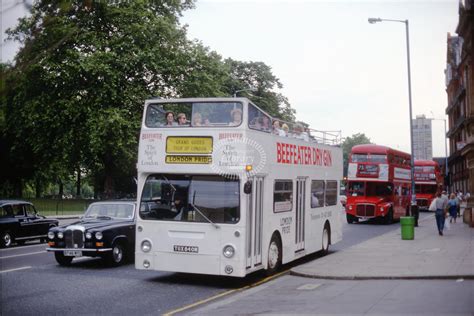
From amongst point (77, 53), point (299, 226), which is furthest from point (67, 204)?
point (299, 226)

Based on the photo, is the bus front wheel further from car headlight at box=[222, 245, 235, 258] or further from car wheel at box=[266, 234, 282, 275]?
car headlight at box=[222, 245, 235, 258]

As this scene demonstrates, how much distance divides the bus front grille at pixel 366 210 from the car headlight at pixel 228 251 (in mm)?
22191

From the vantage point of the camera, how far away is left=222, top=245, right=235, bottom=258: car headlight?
1062 cm

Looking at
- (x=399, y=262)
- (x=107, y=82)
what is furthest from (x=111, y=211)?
(x=107, y=82)

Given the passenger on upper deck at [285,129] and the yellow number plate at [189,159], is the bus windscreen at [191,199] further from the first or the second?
the passenger on upper deck at [285,129]

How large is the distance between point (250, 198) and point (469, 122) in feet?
59.3

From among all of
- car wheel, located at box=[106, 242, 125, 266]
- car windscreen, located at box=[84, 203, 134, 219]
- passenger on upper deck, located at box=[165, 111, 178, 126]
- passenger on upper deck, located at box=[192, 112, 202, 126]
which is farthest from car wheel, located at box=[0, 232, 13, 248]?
passenger on upper deck, located at box=[192, 112, 202, 126]

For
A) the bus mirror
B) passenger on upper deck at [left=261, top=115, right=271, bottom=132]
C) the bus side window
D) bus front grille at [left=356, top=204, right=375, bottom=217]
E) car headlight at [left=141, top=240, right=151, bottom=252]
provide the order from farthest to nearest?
bus front grille at [left=356, top=204, right=375, bottom=217]
the bus side window
passenger on upper deck at [left=261, top=115, right=271, bottom=132]
car headlight at [left=141, top=240, right=151, bottom=252]
the bus mirror

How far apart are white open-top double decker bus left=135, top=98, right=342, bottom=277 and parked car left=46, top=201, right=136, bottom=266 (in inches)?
85.1

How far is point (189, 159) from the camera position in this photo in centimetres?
1098

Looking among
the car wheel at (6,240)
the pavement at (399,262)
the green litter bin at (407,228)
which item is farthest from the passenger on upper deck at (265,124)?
the car wheel at (6,240)

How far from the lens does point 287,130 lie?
13617 mm

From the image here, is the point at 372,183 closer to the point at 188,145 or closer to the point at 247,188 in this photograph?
the point at 188,145

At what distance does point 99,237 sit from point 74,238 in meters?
0.63
